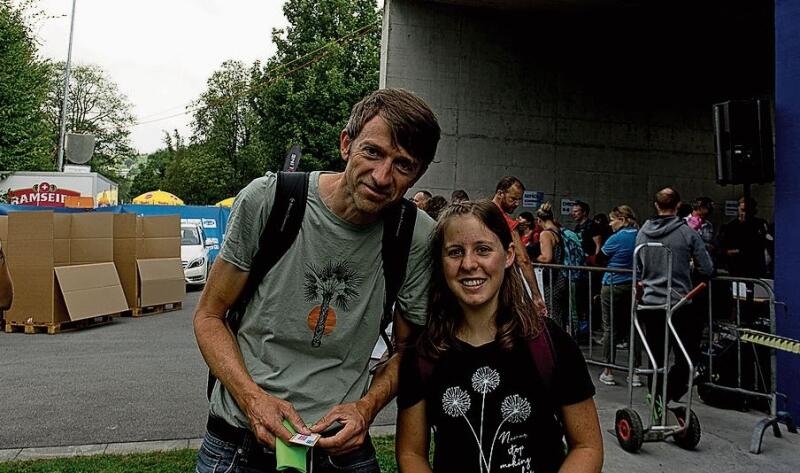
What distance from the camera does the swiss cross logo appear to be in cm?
1895

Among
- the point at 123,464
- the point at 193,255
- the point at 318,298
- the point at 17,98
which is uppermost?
the point at 17,98

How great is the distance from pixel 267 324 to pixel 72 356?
25.5 ft

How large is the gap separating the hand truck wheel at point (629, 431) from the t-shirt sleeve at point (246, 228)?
400 centimetres

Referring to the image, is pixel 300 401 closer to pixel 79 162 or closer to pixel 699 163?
pixel 699 163

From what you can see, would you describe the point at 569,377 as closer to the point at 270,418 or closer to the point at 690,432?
the point at 270,418

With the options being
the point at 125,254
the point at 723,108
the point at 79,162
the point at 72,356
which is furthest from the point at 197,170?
the point at 723,108

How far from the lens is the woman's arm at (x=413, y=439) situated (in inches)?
76.4

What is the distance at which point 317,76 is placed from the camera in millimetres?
33062

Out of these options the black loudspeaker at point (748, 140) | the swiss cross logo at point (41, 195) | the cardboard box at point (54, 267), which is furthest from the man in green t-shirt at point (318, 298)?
the swiss cross logo at point (41, 195)

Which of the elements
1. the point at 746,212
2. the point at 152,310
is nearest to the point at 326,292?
the point at 746,212

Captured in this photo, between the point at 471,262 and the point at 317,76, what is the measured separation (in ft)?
106

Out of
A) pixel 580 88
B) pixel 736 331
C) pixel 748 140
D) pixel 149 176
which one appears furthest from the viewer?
pixel 149 176

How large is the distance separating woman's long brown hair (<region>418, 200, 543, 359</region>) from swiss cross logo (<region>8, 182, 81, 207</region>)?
63.5 feet

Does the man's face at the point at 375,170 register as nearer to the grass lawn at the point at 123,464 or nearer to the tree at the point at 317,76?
the grass lawn at the point at 123,464
